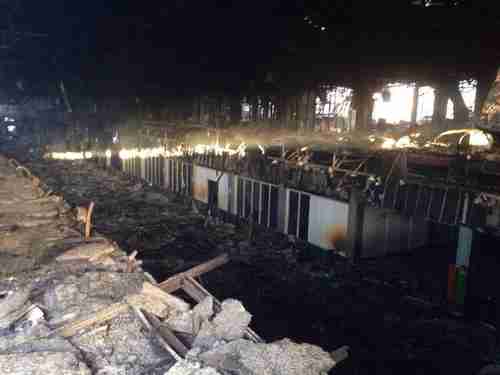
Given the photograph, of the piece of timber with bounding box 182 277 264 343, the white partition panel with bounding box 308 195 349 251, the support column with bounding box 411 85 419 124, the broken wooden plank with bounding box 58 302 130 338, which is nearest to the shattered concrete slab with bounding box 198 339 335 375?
the piece of timber with bounding box 182 277 264 343

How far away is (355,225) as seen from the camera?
47.3ft

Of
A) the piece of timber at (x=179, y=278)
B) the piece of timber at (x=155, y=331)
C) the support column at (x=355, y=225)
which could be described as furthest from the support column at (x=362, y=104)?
the piece of timber at (x=155, y=331)

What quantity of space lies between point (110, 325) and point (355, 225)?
1127 cm

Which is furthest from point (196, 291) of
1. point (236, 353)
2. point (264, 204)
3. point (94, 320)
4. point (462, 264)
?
point (264, 204)

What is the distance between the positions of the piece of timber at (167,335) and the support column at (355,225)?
10.6m

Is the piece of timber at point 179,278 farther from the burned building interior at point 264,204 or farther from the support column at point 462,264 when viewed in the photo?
the support column at point 462,264

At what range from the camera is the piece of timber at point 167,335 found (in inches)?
158

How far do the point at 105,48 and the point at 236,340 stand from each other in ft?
87.4

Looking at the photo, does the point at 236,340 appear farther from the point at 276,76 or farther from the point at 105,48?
the point at 105,48

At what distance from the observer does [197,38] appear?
21.3 meters

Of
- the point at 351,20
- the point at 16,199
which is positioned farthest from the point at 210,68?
the point at 16,199

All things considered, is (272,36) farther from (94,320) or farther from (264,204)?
(94,320)

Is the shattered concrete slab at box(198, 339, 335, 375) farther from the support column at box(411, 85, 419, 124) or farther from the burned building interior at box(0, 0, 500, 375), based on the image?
the support column at box(411, 85, 419, 124)

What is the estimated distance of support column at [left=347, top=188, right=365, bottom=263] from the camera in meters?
14.1
